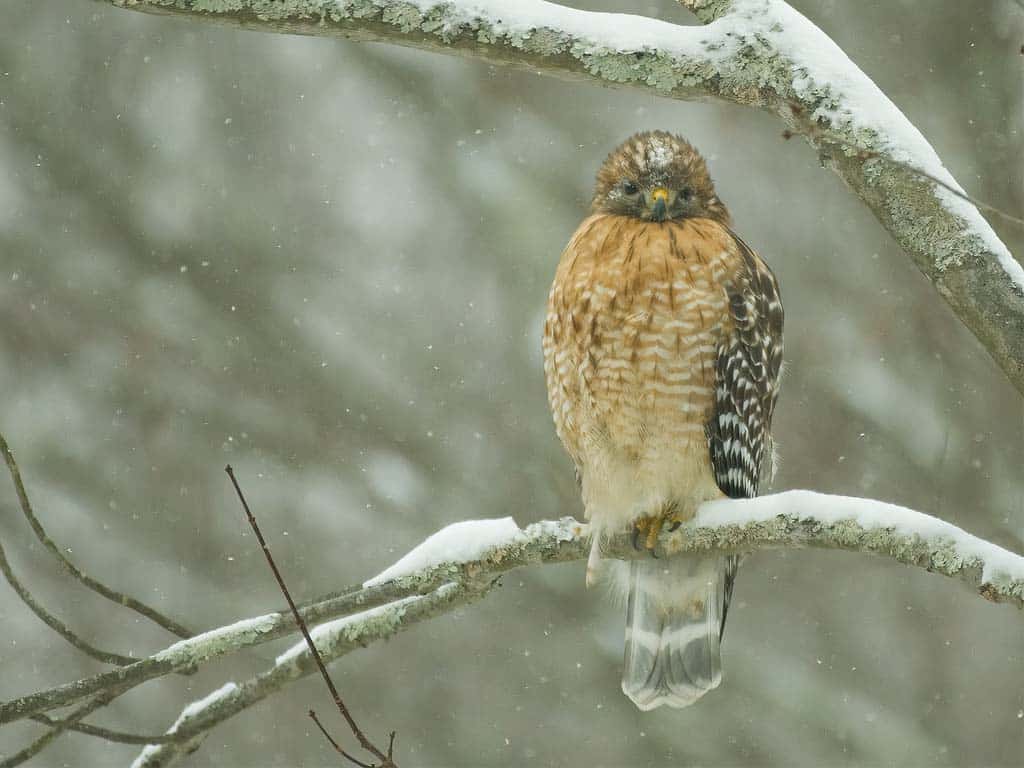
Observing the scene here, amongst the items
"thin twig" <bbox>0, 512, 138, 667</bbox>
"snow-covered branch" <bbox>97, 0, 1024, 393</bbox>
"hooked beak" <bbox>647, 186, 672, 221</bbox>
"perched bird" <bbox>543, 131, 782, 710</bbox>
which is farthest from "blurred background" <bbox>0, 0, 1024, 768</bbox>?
"snow-covered branch" <bbox>97, 0, 1024, 393</bbox>

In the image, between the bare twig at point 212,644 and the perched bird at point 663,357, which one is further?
the perched bird at point 663,357

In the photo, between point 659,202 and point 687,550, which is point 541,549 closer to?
point 687,550

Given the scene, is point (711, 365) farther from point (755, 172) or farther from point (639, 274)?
point (755, 172)

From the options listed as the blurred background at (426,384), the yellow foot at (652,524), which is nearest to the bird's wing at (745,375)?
the yellow foot at (652,524)

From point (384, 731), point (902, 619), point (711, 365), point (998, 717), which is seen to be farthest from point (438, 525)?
point (711, 365)

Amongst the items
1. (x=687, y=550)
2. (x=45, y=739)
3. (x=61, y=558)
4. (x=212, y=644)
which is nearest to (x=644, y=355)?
Answer: (x=687, y=550)

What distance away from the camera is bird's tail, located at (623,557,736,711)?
537 cm

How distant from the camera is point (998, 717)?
919cm

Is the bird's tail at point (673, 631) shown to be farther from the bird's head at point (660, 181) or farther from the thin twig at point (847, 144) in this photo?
the thin twig at point (847, 144)

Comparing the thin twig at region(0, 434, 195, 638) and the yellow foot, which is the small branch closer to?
the thin twig at region(0, 434, 195, 638)

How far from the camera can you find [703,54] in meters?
3.54

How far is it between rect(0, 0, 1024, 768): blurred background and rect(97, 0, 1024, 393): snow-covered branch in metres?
4.78

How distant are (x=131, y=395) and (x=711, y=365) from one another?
719cm

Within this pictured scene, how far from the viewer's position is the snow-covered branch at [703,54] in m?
3.35
